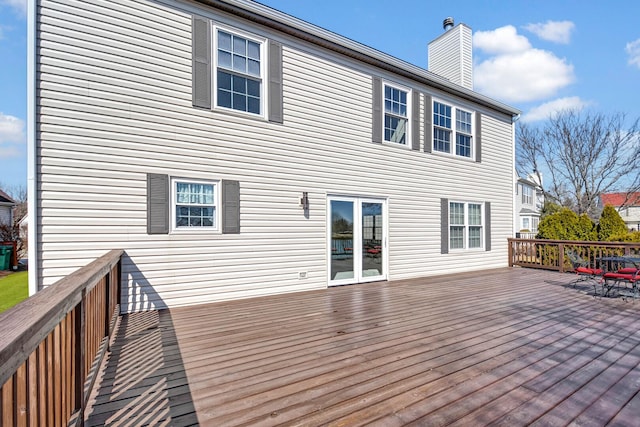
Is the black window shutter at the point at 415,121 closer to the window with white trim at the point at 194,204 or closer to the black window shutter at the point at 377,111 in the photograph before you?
the black window shutter at the point at 377,111

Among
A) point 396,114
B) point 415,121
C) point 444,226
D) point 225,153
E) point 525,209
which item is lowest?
point 444,226

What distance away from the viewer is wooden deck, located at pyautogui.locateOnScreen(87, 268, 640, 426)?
2133 millimetres

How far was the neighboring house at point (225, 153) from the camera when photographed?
14.2 ft

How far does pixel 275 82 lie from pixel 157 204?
2893mm

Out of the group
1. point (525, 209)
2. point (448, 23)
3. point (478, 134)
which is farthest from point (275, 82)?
point (525, 209)

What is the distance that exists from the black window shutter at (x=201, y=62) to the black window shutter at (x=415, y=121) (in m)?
4.62

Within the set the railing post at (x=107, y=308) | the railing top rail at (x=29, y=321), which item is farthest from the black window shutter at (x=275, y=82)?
the railing top rail at (x=29, y=321)

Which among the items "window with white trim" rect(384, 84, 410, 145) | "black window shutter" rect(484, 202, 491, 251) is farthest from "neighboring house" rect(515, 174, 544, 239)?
"window with white trim" rect(384, 84, 410, 145)

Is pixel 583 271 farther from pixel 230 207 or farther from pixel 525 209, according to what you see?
pixel 525 209

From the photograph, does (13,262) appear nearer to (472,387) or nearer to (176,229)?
(176,229)

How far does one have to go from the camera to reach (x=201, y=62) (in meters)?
5.13

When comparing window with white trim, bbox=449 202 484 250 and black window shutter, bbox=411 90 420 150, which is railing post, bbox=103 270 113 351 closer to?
black window shutter, bbox=411 90 420 150

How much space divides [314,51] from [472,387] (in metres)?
6.00

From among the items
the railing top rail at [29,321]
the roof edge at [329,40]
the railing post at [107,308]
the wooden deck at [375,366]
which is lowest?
the wooden deck at [375,366]
